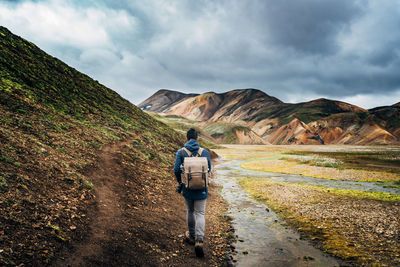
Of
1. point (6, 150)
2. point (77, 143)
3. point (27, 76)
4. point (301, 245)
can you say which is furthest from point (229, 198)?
point (27, 76)

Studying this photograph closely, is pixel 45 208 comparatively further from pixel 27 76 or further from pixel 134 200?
pixel 27 76

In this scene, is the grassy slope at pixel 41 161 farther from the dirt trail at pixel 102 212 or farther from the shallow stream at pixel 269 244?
the shallow stream at pixel 269 244

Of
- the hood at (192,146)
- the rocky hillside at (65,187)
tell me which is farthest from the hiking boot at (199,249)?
the hood at (192,146)

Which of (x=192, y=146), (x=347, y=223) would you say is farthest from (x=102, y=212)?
(x=347, y=223)

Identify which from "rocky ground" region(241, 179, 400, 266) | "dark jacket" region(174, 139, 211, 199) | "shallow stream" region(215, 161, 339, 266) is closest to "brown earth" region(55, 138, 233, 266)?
"shallow stream" region(215, 161, 339, 266)

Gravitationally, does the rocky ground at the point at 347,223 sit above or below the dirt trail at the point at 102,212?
below

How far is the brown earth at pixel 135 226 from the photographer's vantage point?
6785mm

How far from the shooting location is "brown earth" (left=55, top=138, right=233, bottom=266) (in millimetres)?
6785

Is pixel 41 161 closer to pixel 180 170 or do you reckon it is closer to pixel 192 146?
pixel 180 170

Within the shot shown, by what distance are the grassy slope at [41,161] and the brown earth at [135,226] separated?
58 cm

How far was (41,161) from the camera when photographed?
10.2 m

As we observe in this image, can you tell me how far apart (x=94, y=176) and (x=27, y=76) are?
2170 cm

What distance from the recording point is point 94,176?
1213 centimetres

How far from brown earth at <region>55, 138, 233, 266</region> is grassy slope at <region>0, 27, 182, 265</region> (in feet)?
1.92
